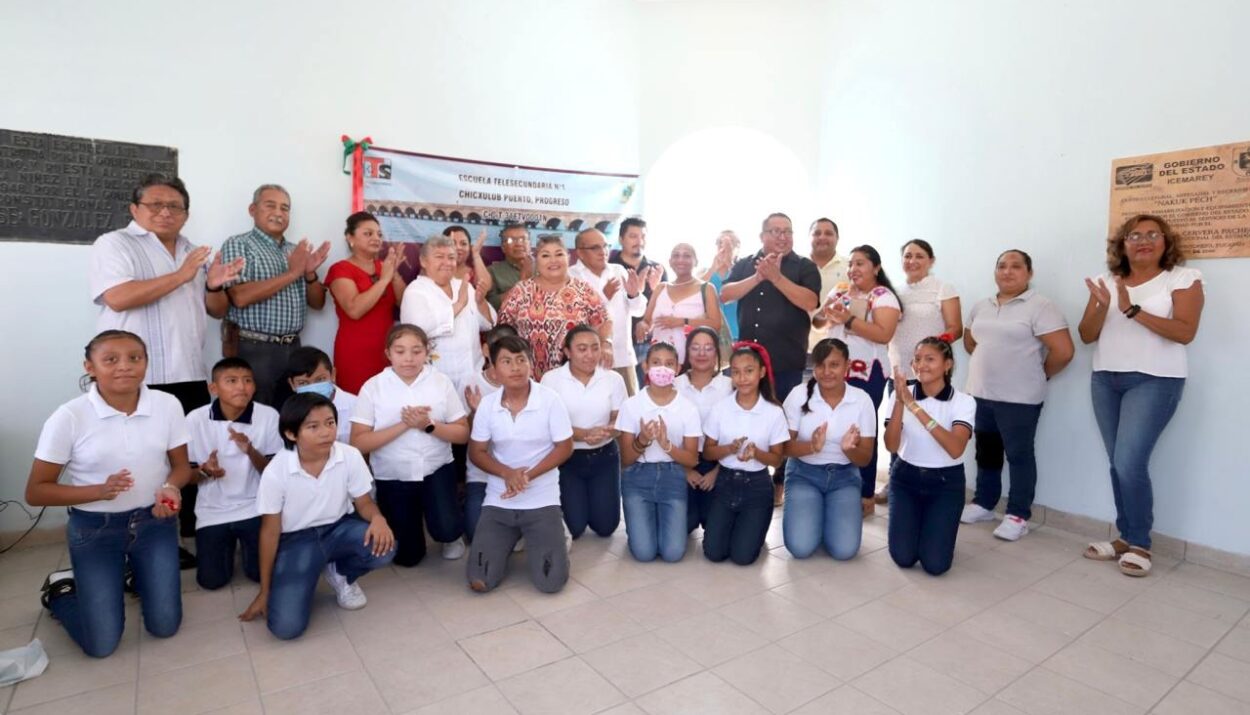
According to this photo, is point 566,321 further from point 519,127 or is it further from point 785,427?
point 519,127

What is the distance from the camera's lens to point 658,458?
354cm

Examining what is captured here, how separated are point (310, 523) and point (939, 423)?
2.86 meters

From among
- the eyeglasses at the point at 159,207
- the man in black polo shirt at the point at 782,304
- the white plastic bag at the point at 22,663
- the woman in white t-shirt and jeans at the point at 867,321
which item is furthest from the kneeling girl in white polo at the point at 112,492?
the woman in white t-shirt and jeans at the point at 867,321

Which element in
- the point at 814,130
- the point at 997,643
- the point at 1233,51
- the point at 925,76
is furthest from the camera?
the point at 814,130

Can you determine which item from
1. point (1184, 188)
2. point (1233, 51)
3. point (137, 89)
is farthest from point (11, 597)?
point (1233, 51)

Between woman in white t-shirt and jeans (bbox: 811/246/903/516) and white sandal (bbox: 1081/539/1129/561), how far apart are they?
3.61ft

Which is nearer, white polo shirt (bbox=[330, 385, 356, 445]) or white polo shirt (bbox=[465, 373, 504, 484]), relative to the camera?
white polo shirt (bbox=[330, 385, 356, 445])

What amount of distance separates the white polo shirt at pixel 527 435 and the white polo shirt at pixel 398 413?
24 cm

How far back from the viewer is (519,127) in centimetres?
500

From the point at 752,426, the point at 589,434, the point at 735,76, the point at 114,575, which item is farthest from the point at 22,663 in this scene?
the point at 735,76

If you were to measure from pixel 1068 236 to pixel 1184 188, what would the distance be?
566mm

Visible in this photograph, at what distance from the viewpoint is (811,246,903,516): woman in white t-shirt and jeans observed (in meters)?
4.00

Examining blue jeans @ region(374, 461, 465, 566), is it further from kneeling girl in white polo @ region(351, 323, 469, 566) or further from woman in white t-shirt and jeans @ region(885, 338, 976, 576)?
woman in white t-shirt and jeans @ region(885, 338, 976, 576)

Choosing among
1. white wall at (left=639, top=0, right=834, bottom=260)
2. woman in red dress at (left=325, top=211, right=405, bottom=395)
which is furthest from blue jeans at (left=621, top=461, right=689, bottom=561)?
white wall at (left=639, top=0, right=834, bottom=260)
